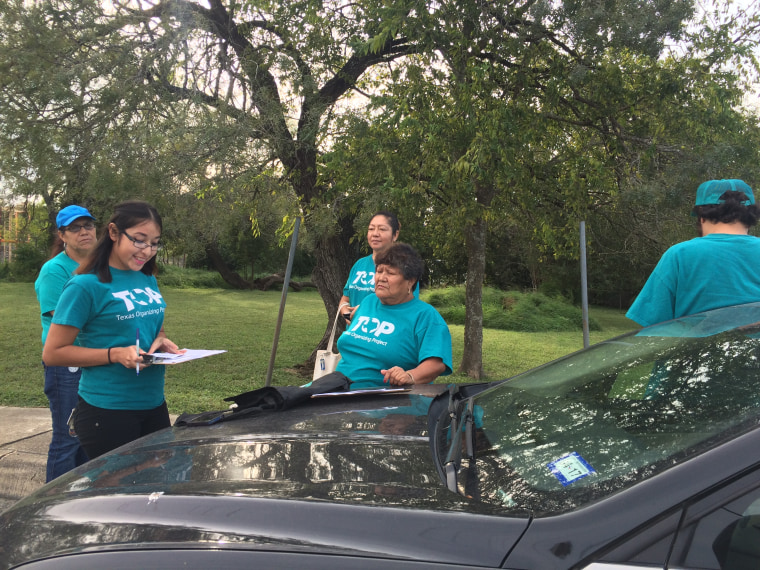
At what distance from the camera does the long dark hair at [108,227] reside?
2.72 meters

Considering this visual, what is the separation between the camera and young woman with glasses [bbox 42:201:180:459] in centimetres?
263

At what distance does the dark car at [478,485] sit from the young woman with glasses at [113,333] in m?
0.63

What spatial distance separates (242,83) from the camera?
7.80 m

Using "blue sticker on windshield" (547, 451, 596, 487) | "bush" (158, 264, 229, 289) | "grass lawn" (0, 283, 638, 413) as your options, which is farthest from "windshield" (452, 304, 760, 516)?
"bush" (158, 264, 229, 289)

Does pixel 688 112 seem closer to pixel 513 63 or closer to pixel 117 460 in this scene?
pixel 513 63

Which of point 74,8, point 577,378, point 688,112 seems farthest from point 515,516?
point 74,8

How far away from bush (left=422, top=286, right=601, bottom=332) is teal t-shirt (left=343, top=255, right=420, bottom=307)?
14.7 meters

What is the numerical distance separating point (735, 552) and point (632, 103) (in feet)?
23.2

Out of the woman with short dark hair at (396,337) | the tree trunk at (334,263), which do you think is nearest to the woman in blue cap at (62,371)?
the woman with short dark hair at (396,337)

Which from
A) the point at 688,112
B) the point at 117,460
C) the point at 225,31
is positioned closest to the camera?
the point at 117,460

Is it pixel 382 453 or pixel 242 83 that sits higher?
pixel 242 83

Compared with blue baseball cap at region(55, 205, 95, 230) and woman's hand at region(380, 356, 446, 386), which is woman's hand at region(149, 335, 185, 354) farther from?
blue baseball cap at region(55, 205, 95, 230)

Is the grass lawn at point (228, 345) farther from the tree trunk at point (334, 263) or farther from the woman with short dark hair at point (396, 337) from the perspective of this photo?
the woman with short dark hair at point (396, 337)

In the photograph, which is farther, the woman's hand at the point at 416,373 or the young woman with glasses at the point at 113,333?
the woman's hand at the point at 416,373
